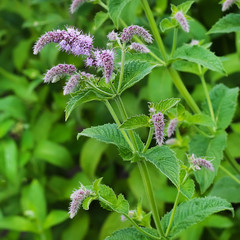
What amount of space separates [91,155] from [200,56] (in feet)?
3.38

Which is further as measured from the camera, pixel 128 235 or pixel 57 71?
pixel 128 235

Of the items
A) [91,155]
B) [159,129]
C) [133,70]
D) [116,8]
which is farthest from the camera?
[91,155]

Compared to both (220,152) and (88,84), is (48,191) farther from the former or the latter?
(88,84)

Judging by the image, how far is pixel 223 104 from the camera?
1493 millimetres

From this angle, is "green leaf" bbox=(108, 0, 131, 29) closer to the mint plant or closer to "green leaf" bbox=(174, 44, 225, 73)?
the mint plant

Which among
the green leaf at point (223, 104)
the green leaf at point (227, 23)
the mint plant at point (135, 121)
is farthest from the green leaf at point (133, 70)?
the green leaf at point (223, 104)

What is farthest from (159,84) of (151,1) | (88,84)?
(88,84)

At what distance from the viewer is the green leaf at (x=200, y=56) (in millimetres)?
1162

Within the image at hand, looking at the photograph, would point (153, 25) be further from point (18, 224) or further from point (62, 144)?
point (62, 144)

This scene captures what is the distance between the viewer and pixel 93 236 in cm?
233

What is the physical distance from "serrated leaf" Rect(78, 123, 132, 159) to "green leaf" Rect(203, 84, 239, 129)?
0.49 metres

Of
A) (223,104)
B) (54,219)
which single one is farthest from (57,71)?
(54,219)

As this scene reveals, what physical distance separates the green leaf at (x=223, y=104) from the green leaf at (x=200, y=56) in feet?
0.89

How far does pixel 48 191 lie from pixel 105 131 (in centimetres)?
142
